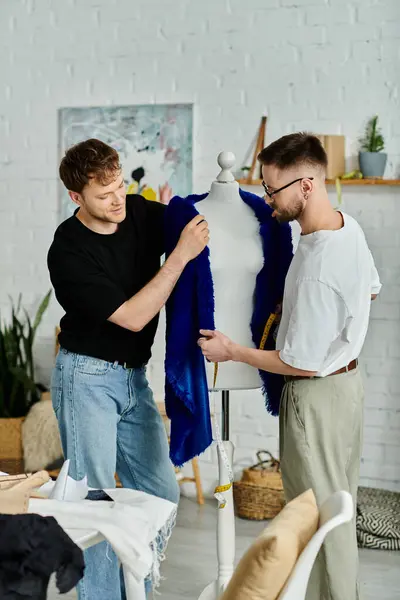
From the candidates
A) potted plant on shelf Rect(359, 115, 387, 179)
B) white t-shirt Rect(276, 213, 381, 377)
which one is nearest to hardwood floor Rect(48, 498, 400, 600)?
white t-shirt Rect(276, 213, 381, 377)

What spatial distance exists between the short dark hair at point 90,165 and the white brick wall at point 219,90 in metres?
2.13

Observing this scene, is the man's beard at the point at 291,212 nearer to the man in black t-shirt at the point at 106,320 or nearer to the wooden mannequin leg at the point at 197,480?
the man in black t-shirt at the point at 106,320

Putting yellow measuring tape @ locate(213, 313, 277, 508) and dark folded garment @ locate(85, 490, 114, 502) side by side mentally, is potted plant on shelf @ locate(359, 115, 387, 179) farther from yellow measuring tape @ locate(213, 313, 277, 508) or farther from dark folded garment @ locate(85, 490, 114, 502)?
dark folded garment @ locate(85, 490, 114, 502)

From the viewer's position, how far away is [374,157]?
4.53 m

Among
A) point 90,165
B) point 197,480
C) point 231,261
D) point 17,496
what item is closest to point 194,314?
point 231,261

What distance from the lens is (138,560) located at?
2.03 meters

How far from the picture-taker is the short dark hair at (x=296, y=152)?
2.68 m

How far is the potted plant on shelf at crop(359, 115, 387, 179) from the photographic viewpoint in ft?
14.9

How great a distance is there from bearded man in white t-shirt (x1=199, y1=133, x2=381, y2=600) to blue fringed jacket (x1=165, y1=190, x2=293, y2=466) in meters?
0.11

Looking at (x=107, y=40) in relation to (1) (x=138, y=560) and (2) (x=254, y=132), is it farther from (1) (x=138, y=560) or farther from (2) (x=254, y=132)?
(1) (x=138, y=560)

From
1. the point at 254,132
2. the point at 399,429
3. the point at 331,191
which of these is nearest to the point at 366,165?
the point at 331,191

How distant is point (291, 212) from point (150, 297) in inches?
20.6

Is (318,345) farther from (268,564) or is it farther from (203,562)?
(203,562)

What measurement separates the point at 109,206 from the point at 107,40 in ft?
8.56
